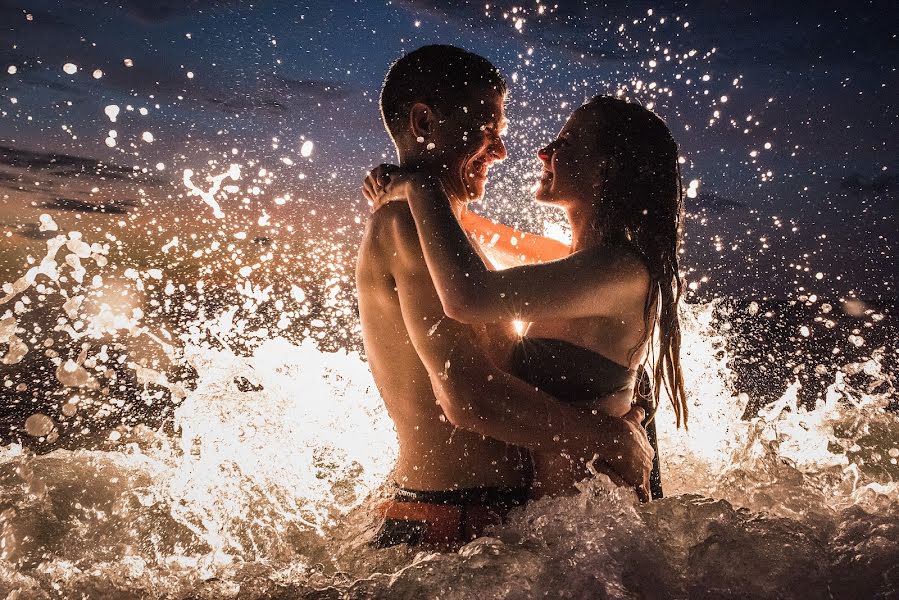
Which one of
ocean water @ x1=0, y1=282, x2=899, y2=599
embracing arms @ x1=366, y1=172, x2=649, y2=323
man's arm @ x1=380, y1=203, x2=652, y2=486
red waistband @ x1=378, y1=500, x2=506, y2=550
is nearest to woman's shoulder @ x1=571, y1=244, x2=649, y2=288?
embracing arms @ x1=366, y1=172, x2=649, y2=323

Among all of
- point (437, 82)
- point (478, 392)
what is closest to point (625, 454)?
point (478, 392)

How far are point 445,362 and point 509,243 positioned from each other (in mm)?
1917

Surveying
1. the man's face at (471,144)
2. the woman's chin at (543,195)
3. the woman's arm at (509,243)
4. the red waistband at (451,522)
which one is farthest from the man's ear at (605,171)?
the red waistband at (451,522)

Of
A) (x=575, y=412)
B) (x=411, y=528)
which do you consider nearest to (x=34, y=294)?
(x=411, y=528)

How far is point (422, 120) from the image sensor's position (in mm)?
2799

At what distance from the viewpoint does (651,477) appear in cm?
313

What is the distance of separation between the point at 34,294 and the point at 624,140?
3.69 metres

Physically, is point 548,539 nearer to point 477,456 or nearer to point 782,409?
point 477,456

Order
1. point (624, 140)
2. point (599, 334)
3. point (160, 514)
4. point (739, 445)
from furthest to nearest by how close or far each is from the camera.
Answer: point (739, 445)
point (160, 514)
point (624, 140)
point (599, 334)

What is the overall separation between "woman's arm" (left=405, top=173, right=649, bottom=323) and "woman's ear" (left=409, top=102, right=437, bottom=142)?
28 cm

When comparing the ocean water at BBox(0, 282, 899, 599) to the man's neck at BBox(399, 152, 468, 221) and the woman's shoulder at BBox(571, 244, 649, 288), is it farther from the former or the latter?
the man's neck at BBox(399, 152, 468, 221)

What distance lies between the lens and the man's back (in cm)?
243

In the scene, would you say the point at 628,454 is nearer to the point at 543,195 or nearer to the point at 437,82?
the point at 543,195

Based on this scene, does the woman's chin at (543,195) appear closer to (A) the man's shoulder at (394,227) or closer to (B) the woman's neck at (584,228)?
(B) the woman's neck at (584,228)
